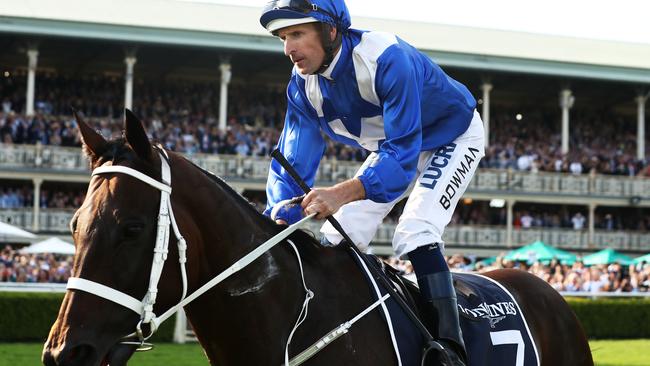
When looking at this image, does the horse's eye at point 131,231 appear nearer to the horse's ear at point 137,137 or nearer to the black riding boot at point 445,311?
the horse's ear at point 137,137

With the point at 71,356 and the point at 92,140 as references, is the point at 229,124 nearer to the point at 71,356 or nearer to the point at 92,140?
the point at 92,140

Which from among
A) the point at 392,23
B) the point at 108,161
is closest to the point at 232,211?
the point at 108,161

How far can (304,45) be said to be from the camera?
3463 mm

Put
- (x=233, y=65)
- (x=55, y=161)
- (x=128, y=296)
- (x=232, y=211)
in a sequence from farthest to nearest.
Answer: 1. (x=233, y=65)
2. (x=55, y=161)
3. (x=232, y=211)
4. (x=128, y=296)

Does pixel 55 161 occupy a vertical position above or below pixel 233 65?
below

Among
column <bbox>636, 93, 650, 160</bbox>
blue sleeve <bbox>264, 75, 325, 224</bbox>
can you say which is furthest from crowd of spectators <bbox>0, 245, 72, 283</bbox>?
column <bbox>636, 93, 650, 160</bbox>

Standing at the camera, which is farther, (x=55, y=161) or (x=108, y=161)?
(x=55, y=161)

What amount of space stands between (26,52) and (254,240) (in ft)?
88.2

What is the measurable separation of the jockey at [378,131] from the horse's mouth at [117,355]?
0.76 m

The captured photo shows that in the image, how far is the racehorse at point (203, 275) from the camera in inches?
108

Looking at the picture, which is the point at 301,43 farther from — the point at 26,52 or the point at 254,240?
the point at 26,52

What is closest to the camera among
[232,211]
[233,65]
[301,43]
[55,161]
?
[232,211]

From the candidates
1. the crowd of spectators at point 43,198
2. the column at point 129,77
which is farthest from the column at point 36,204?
the column at point 129,77

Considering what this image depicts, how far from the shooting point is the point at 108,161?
2941 mm
